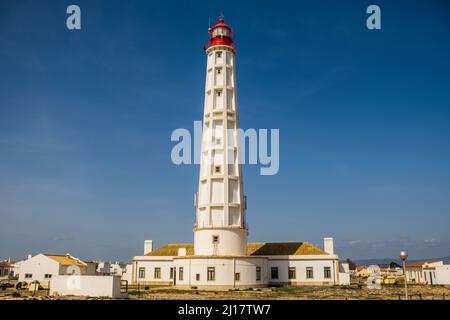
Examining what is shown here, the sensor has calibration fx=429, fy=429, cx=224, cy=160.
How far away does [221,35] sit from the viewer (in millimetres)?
46781

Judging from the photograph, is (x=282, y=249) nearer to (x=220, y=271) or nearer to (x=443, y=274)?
(x=220, y=271)

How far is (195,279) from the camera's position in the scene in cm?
4106

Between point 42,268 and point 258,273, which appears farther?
point 42,268

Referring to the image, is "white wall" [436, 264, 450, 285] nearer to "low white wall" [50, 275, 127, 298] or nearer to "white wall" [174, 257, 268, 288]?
"white wall" [174, 257, 268, 288]

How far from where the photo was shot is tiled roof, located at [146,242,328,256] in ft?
164

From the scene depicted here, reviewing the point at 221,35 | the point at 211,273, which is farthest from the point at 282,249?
the point at 221,35

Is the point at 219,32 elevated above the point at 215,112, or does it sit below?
above

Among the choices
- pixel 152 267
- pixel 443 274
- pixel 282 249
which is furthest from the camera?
pixel 152 267

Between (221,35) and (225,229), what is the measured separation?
2091 cm

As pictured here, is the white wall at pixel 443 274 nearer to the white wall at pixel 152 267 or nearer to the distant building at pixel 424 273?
the distant building at pixel 424 273
